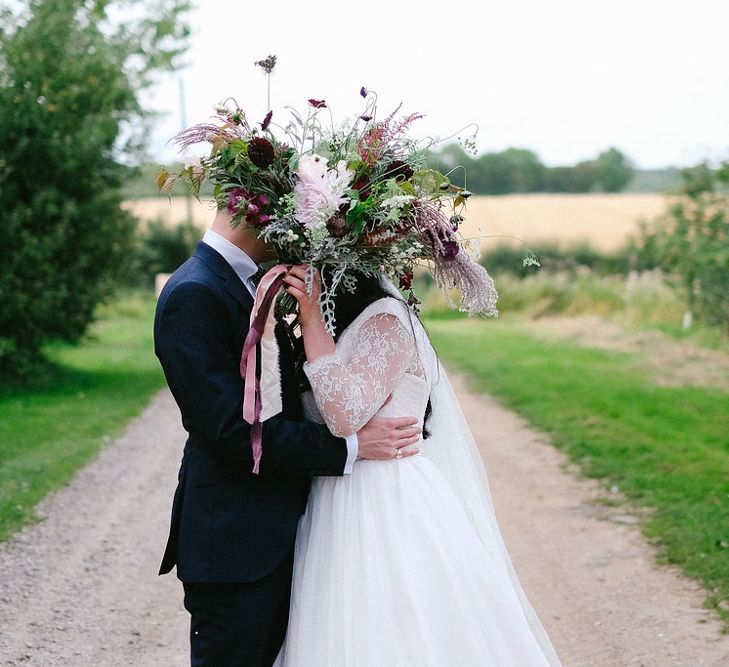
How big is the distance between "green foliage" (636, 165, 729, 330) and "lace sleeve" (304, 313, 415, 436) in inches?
334

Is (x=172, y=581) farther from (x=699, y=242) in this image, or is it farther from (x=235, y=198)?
(x=699, y=242)

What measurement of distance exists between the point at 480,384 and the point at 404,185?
454 inches

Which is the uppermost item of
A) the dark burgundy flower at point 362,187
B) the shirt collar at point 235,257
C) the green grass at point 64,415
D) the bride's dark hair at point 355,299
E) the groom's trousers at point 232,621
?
the dark burgundy flower at point 362,187

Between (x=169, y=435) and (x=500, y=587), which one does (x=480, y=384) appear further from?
(x=500, y=587)

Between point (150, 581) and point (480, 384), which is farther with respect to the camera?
point (480, 384)

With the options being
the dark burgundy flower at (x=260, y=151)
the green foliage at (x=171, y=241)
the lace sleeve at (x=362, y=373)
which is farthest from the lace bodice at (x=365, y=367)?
the green foliage at (x=171, y=241)

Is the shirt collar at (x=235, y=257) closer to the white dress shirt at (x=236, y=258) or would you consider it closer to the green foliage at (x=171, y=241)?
the white dress shirt at (x=236, y=258)

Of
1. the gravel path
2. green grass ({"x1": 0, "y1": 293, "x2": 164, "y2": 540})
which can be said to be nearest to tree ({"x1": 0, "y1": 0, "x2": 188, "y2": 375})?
green grass ({"x1": 0, "y1": 293, "x2": 164, "y2": 540})

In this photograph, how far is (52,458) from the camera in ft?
31.2

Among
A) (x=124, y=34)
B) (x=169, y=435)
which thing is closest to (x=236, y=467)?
(x=169, y=435)

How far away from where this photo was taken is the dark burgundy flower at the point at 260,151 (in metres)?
3.00

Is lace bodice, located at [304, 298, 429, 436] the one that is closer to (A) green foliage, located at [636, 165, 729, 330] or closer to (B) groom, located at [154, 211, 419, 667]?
(B) groom, located at [154, 211, 419, 667]

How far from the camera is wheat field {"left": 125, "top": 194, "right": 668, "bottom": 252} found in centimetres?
3741

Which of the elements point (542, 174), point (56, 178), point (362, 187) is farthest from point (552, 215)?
point (362, 187)
